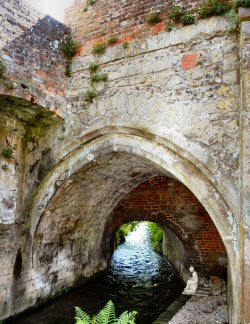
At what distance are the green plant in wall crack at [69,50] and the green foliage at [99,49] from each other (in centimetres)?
46

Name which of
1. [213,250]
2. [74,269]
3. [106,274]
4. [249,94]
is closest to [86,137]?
[249,94]

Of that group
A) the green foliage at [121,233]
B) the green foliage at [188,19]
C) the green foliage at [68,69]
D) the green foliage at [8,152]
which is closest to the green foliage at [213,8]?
the green foliage at [188,19]

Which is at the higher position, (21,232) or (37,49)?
(37,49)

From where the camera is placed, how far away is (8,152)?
5180 millimetres

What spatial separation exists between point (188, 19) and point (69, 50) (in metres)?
2.17

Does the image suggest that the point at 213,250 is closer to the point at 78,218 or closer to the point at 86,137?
the point at 78,218

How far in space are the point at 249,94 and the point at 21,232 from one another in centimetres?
436

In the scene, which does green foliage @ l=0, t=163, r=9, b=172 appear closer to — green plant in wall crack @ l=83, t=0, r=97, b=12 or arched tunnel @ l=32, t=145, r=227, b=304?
arched tunnel @ l=32, t=145, r=227, b=304

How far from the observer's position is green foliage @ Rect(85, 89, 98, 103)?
4.91 m

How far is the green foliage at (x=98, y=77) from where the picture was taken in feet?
15.8

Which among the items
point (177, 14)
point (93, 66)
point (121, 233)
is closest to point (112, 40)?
point (93, 66)

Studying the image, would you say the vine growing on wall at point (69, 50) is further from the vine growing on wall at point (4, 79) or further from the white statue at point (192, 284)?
the white statue at point (192, 284)

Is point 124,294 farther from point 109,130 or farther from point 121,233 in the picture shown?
point 121,233

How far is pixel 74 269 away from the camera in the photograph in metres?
6.97
